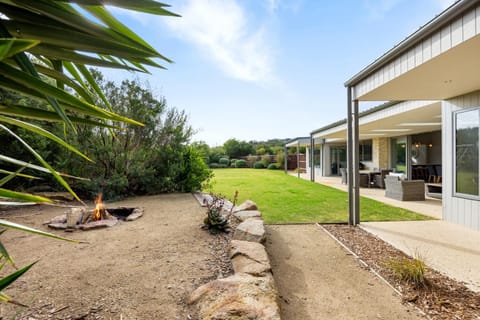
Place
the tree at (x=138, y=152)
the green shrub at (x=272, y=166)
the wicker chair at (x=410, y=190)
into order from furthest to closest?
the green shrub at (x=272, y=166), the wicker chair at (x=410, y=190), the tree at (x=138, y=152)

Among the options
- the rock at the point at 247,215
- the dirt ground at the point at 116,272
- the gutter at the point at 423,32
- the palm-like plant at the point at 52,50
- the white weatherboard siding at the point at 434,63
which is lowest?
the dirt ground at the point at 116,272

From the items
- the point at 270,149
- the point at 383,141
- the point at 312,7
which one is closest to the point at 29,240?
the point at 312,7

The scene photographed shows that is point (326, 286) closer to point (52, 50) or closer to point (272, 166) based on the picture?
point (52, 50)

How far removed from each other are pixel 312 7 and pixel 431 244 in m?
6.13

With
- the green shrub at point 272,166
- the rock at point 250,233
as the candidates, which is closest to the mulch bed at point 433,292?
the rock at point 250,233

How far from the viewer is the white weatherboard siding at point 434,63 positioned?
2826 millimetres

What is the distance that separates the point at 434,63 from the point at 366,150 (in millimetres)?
14435

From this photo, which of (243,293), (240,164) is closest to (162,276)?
(243,293)

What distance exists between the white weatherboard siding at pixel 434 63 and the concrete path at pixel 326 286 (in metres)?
2.85

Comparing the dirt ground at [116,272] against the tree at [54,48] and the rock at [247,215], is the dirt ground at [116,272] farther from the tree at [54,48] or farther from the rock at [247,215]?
the tree at [54,48]

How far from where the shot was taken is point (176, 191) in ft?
29.3

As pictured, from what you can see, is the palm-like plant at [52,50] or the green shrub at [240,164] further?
the green shrub at [240,164]

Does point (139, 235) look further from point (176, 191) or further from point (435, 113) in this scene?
point (435, 113)

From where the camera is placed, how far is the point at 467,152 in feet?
16.9
